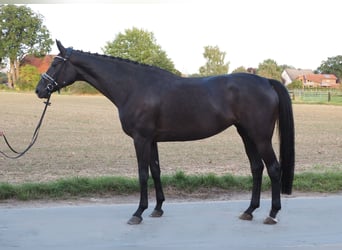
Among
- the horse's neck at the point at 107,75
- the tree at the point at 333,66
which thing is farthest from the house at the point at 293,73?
the horse's neck at the point at 107,75

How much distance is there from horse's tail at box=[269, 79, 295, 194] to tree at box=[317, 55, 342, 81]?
9280 centimetres

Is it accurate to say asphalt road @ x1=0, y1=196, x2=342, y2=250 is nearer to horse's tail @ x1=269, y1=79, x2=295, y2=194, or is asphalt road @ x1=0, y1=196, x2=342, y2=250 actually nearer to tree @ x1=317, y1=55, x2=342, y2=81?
horse's tail @ x1=269, y1=79, x2=295, y2=194

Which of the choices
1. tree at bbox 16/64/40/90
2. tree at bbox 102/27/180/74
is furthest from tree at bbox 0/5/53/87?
tree at bbox 102/27/180/74

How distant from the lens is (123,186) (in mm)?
5980

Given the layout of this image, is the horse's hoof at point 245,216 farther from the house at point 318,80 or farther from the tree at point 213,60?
the house at point 318,80

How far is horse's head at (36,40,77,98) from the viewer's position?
15.8 ft

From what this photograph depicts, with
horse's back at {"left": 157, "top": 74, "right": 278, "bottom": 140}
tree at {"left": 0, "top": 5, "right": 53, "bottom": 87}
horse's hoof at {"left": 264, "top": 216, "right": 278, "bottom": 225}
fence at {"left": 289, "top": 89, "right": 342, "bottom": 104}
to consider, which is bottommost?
horse's hoof at {"left": 264, "top": 216, "right": 278, "bottom": 225}

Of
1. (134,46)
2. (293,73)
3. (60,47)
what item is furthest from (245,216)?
(293,73)

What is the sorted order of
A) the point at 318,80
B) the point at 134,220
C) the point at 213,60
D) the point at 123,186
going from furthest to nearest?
1. the point at 318,80
2. the point at 213,60
3. the point at 123,186
4. the point at 134,220

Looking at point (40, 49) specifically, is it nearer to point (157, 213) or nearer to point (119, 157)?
point (119, 157)

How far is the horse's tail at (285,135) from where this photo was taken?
194 inches

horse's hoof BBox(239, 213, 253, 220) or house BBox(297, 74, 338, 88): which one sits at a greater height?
house BBox(297, 74, 338, 88)

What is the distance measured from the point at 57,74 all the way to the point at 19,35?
83150mm

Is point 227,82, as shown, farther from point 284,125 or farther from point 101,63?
point 101,63
